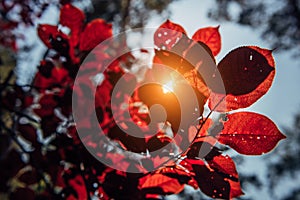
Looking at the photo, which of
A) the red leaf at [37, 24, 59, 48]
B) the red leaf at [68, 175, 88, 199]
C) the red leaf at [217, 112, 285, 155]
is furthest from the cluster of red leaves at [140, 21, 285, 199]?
the red leaf at [37, 24, 59, 48]

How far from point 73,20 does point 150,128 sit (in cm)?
62

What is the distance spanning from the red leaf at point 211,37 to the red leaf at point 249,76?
0.20 meters

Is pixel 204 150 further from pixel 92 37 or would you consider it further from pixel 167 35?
pixel 92 37

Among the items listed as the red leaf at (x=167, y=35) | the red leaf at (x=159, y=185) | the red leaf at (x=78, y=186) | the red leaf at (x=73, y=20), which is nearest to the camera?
the red leaf at (x=167, y=35)

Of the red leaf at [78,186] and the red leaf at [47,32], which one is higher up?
the red leaf at [47,32]

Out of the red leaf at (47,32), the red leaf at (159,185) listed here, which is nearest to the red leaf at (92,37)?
the red leaf at (47,32)

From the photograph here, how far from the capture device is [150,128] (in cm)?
84

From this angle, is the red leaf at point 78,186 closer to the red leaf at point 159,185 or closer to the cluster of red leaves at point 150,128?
the cluster of red leaves at point 150,128

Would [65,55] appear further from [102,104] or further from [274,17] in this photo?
[274,17]

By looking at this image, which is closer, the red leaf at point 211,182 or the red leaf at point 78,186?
the red leaf at point 211,182

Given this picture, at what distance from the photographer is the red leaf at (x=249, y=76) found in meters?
0.56

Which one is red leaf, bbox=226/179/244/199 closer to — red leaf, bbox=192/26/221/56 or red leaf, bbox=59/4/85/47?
red leaf, bbox=192/26/221/56

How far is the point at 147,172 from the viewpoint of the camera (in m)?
0.77

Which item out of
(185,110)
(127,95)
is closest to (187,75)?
(185,110)
